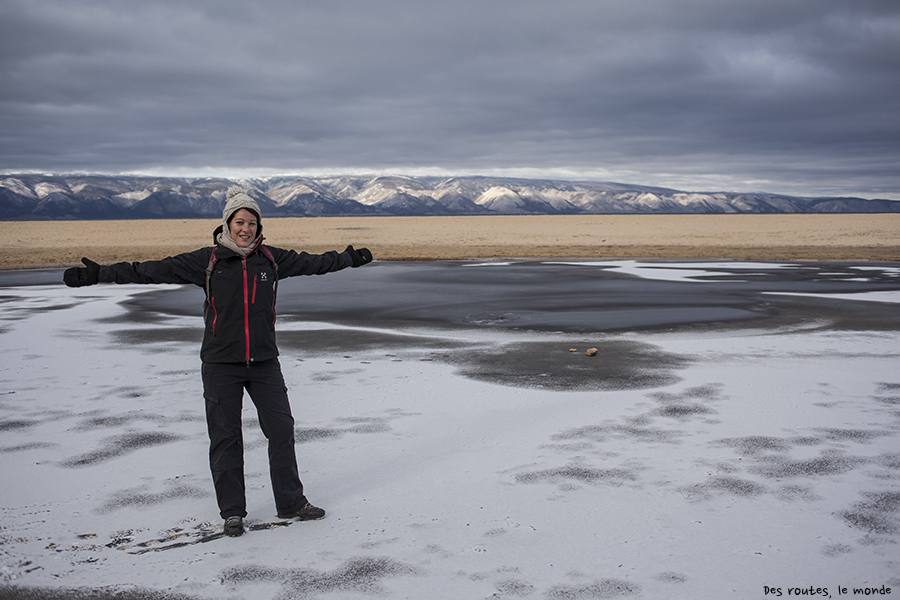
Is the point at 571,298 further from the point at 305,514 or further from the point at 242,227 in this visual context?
the point at 242,227

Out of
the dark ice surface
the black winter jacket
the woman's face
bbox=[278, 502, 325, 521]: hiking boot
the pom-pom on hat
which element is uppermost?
the pom-pom on hat

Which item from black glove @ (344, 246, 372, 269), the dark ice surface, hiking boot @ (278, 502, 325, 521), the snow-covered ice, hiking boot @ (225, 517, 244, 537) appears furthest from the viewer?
the dark ice surface

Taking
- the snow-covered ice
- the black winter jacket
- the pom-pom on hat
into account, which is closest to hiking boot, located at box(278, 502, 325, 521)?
the snow-covered ice

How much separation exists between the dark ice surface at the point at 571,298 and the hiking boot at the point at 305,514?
7309 mm

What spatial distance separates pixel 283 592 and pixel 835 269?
77.8ft

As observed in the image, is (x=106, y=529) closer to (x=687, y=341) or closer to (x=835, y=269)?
(x=687, y=341)

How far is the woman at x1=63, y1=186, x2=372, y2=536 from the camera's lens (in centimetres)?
386

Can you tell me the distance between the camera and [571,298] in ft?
49.0

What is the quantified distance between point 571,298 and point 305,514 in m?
11.5

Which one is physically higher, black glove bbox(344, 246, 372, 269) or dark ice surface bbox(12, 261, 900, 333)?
black glove bbox(344, 246, 372, 269)

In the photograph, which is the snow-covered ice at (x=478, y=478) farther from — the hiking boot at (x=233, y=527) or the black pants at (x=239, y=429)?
the black pants at (x=239, y=429)

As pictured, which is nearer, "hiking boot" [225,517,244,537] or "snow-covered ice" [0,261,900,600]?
"snow-covered ice" [0,261,900,600]

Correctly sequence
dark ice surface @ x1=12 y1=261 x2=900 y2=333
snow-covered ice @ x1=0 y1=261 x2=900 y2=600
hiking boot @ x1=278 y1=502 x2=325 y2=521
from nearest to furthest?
snow-covered ice @ x1=0 y1=261 x2=900 y2=600 → hiking boot @ x1=278 y1=502 x2=325 y2=521 → dark ice surface @ x1=12 y1=261 x2=900 y2=333

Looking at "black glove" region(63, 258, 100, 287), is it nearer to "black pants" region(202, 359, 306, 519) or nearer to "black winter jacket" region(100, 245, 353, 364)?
"black winter jacket" region(100, 245, 353, 364)
